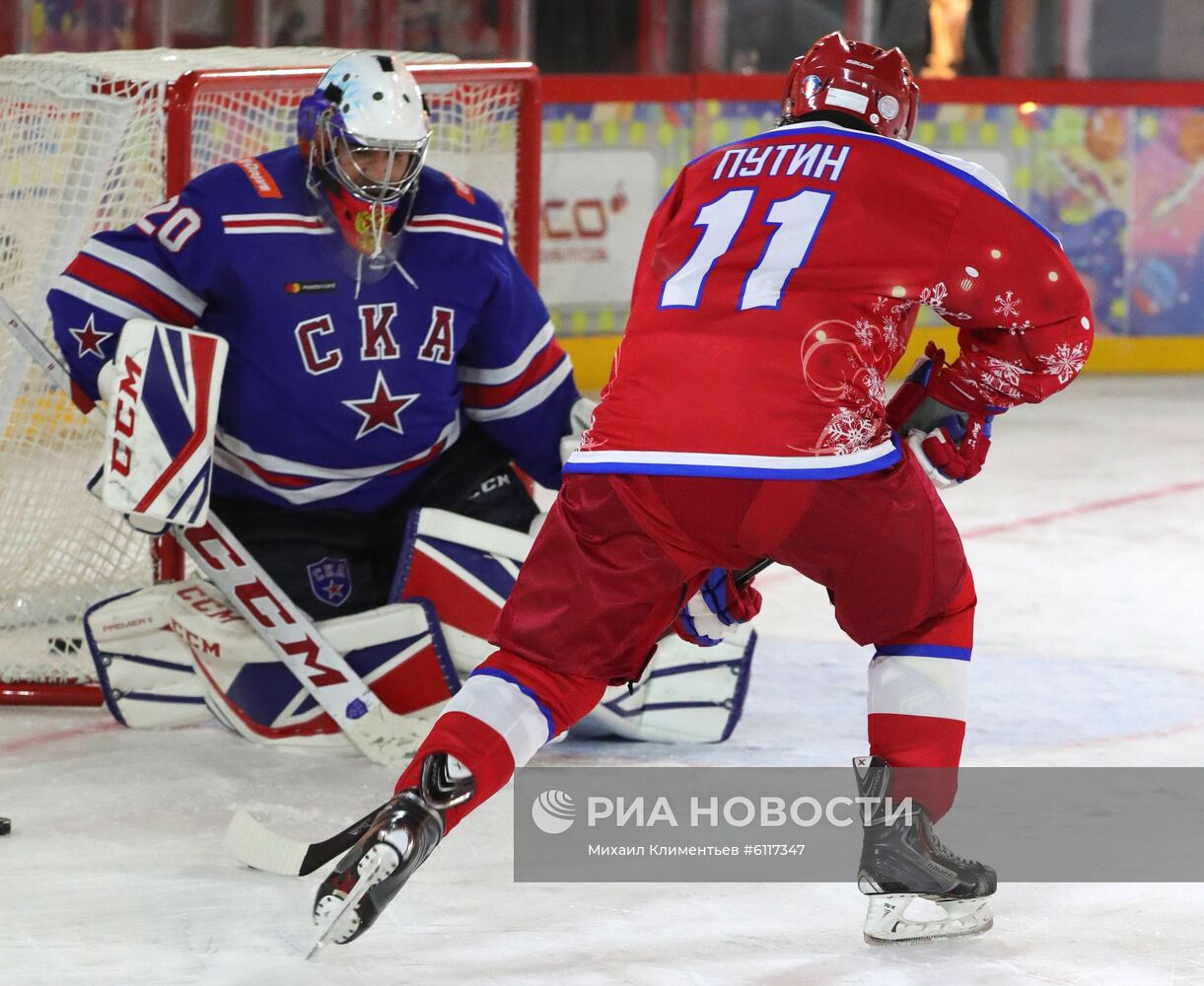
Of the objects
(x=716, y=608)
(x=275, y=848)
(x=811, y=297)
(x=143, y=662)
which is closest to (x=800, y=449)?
(x=811, y=297)

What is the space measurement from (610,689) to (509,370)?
51cm

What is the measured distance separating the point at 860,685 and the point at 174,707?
1.11 m

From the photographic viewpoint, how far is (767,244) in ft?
6.64

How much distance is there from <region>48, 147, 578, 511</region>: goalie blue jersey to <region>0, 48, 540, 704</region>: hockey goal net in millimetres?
307

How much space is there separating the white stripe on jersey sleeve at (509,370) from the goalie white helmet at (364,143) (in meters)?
0.25

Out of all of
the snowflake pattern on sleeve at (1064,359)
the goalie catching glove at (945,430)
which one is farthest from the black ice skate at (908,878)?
the snowflake pattern on sleeve at (1064,359)

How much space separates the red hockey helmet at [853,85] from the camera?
2.13 m

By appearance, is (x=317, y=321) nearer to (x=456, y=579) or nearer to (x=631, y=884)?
(x=456, y=579)

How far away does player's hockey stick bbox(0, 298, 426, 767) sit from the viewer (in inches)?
112

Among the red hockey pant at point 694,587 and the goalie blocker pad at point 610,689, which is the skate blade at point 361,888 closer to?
the red hockey pant at point 694,587

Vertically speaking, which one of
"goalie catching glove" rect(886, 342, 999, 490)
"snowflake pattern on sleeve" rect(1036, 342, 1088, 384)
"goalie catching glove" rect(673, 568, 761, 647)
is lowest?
"goalie catching glove" rect(673, 568, 761, 647)

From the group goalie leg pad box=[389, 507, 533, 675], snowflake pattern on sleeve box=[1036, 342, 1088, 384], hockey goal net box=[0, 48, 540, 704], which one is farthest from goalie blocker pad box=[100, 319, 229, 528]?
snowflake pattern on sleeve box=[1036, 342, 1088, 384]

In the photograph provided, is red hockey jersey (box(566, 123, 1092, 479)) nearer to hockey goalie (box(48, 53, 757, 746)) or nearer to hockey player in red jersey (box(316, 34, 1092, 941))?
hockey player in red jersey (box(316, 34, 1092, 941))

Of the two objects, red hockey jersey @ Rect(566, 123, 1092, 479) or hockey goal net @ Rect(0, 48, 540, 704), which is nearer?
red hockey jersey @ Rect(566, 123, 1092, 479)
